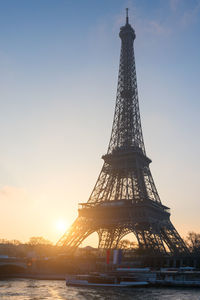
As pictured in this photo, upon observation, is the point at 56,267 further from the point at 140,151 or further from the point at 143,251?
the point at 140,151

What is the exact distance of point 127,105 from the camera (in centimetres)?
9162

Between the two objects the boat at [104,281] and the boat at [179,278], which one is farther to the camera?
the boat at [179,278]

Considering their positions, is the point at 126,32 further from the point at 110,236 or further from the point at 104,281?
the point at 104,281

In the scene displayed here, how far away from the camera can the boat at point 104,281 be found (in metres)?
51.4

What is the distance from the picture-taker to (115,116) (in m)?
90.9

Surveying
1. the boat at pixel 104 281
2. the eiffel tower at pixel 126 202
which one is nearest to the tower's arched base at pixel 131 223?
the eiffel tower at pixel 126 202

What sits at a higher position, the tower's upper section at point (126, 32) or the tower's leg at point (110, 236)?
the tower's upper section at point (126, 32)

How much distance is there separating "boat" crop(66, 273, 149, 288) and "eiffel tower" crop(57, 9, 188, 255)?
43.8 feet

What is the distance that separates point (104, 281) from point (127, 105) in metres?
53.2

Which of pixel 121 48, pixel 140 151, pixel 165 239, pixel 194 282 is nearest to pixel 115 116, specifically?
pixel 140 151

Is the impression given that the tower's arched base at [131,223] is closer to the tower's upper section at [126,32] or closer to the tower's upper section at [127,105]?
the tower's upper section at [127,105]

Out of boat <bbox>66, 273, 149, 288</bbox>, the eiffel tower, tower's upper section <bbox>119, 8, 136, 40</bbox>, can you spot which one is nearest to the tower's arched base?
the eiffel tower

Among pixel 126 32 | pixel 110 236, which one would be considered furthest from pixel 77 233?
pixel 126 32

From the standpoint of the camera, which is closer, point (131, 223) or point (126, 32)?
point (131, 223)
